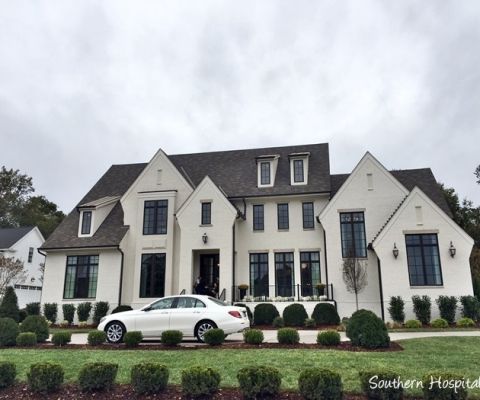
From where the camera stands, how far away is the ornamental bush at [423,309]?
18.9 meters

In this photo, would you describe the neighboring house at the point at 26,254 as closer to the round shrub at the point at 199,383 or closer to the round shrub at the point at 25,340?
the round shrub at the point at 25,340

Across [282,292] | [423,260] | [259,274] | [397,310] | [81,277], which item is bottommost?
[397,310]

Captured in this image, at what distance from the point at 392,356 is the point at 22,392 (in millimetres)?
8149

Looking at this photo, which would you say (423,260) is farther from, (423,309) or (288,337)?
(288,337)

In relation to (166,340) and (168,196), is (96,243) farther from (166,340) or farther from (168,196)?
(166,340)

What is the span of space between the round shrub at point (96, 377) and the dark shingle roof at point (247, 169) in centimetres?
1777

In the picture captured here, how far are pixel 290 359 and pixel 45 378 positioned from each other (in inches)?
204


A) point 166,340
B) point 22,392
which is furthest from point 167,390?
point 166,340

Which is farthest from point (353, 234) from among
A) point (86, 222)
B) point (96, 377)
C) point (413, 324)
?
point (96, 377)

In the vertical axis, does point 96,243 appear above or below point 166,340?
above

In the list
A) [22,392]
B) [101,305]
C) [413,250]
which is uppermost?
[413,250]

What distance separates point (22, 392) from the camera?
820 centimetres

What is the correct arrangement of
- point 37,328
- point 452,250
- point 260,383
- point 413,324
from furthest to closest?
point 452,250 → point 413,324 → point 37,328 → point 260,383

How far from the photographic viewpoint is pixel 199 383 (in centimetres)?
736
